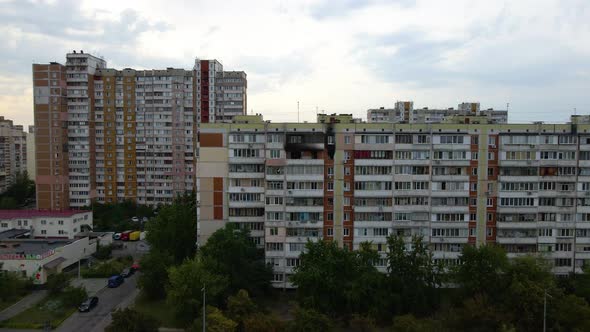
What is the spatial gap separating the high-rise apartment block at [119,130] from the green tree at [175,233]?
31.5 metres

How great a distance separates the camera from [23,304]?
3931 centimetres

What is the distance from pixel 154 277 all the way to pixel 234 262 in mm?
8709

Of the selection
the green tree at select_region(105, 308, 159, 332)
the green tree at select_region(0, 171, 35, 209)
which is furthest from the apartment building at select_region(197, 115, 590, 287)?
the green tree at select_region(0, 171, 35, 209)

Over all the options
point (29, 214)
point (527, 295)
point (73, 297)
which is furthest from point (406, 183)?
point (29, 214)

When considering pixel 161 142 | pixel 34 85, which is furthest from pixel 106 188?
pixel 34 85

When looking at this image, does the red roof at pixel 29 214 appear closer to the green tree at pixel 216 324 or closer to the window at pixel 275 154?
the window at pixel 275 154

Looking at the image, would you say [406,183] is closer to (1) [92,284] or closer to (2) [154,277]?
(2) [154,277]

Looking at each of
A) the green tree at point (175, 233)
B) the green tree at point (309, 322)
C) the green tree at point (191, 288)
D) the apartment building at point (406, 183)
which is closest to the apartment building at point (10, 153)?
the green tree at point (175, 233)

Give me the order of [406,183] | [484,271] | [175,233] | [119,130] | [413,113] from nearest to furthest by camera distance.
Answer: [484,271] → [406,183] → [175,233] → [119,130] → [413,113]

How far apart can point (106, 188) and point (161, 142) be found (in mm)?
13804

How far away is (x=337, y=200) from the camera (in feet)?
138

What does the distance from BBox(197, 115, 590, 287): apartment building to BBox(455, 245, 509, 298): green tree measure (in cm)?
606

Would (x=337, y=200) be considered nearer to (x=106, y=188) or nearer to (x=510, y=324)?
(x=510, y=324)

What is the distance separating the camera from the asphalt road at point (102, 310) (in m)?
34.4
